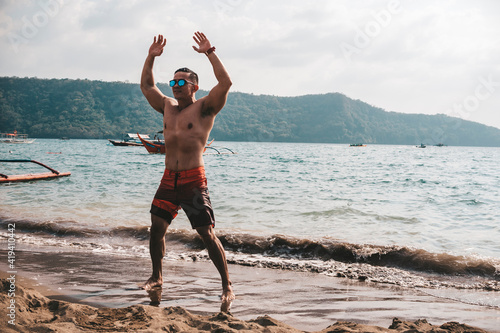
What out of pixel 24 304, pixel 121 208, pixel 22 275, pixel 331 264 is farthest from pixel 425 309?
pixel 121 208

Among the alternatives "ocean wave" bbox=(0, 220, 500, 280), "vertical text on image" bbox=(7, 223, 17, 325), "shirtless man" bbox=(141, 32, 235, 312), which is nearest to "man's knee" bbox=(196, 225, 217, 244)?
"shirtless man" bbox=(141, 32, 235, 312)

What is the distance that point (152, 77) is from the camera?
4324 millimetres

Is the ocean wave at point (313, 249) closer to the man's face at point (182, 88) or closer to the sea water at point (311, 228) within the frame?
the sea water at point (311, 228)

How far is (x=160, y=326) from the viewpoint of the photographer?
9.00 ft

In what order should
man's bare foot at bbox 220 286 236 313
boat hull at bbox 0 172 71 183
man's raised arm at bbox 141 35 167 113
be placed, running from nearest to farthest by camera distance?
man's bare foot at bbox 220 286 236 313 → man's raised arm at bbox 141 35 167 113 → boat hull at bbox 0 172 71 183

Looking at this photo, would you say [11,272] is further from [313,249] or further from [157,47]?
[313,249]

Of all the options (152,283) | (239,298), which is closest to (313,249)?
(239,298)

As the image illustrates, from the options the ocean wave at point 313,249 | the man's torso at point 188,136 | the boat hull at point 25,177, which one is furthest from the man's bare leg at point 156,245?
the boat hull at point 25,177

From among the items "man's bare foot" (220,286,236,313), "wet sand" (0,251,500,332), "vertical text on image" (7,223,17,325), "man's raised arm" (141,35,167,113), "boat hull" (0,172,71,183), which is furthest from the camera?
"boat hull" (0,172,71,183)

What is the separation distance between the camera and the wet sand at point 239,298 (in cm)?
310

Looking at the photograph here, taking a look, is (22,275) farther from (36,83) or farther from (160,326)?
(36,83)

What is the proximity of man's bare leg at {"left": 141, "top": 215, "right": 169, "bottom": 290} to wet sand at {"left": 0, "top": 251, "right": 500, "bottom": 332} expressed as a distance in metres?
0.13

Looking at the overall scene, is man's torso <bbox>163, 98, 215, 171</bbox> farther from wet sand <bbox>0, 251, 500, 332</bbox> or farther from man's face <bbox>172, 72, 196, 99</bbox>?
wet sand <bbox>0, 251, 500, 332</bbox>

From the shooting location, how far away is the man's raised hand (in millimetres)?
3852
